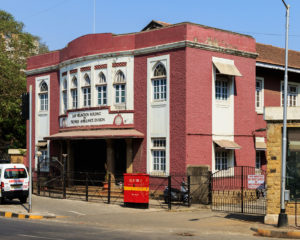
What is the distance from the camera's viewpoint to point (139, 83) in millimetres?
25938

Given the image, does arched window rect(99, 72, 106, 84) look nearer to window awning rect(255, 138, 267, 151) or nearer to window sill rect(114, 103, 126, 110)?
window sill rect(114, 103, 126, 110)

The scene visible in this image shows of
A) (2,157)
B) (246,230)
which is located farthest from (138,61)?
(2,157)

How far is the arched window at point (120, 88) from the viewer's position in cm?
2662

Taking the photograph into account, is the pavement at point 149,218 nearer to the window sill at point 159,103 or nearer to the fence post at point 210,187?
the fence post at point 210,187

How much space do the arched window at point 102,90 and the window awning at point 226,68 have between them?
242 inches

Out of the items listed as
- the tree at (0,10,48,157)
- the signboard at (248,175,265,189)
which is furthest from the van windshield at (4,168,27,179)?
the tree at (0,10,48,157)

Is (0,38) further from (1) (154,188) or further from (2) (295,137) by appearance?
(2) (295,137)

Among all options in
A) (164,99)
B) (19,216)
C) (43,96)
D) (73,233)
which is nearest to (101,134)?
(164,99)

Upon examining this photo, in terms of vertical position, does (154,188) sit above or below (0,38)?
below

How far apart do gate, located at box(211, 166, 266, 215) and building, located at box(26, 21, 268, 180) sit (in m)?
0.59

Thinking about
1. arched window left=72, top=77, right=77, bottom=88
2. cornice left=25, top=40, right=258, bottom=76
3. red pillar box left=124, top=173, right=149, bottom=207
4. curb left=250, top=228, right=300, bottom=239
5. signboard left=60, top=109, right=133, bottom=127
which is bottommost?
curb left=250, top=228, right=300, bottom=239

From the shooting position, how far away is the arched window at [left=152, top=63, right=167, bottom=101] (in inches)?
985

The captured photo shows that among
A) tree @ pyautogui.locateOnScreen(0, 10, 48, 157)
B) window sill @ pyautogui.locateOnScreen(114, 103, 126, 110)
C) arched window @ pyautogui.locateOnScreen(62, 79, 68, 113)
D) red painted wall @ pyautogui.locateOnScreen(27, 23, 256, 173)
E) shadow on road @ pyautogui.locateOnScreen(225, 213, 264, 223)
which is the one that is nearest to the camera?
shadow on road @ pyautogui.locateOnScreen(225, 213, 264, 223)

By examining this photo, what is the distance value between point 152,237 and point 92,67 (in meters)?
15.1
